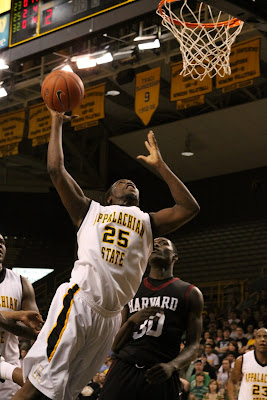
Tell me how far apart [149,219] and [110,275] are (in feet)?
1.63

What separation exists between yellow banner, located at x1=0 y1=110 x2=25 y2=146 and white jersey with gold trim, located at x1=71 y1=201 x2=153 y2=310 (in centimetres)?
1071

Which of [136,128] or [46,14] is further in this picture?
[136,128]

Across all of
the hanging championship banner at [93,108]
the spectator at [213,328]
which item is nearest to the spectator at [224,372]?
the spectator at [213,328]

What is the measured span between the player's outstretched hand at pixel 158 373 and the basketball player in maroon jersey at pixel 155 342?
0.08 metres

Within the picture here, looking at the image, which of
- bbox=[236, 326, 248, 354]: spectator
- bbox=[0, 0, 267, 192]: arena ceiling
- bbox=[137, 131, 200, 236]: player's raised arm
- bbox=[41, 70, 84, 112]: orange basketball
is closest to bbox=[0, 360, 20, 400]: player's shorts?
bbox=[137, 131, 200, 236]: player's raised arm

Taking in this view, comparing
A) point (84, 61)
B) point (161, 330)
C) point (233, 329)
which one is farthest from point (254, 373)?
point (84, 61)

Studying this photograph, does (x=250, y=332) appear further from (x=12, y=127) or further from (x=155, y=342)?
(x=155, y=342)

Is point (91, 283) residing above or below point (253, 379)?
above

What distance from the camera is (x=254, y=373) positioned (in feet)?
24.4

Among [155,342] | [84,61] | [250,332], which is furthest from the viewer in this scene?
[250,332]

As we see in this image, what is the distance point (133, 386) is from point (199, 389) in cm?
657

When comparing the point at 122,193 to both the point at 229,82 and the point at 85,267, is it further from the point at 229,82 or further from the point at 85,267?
the point at 229,82

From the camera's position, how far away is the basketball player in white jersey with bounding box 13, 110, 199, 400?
12.2 ft

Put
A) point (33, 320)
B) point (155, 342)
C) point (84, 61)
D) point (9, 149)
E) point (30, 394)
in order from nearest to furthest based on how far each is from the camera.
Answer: point (30, 394)
point (33, 320)
point (155, 342)
point (84, 61)
point (9, 149)
